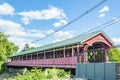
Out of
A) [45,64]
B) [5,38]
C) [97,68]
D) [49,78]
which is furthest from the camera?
[5,38]

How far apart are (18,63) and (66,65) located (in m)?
28.2

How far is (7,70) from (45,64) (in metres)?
33.7

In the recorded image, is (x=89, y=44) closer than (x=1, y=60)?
Yes

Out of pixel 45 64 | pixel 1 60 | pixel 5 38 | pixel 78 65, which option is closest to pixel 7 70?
pixel 1 60

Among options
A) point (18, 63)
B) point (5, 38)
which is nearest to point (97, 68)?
point (18, 63)

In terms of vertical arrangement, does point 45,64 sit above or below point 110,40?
below

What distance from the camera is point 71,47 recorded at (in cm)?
2886

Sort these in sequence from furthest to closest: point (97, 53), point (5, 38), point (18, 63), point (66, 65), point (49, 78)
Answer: point (5, 38) < point (18, 63) < point (66, 65) < point (97, 53) < point (49, 78)

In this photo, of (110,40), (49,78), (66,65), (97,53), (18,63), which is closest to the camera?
(49,78)

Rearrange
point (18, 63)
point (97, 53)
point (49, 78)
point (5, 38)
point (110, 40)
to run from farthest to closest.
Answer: point (5, 38)
point (18, 63)
point (110, 40)
point (97, 53)
point (49, 78)

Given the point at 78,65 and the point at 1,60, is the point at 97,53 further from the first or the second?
the point at 1,60

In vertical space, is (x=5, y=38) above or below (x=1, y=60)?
above

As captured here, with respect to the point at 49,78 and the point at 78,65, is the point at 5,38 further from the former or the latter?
the point at 49,78

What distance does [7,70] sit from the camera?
219 ft
